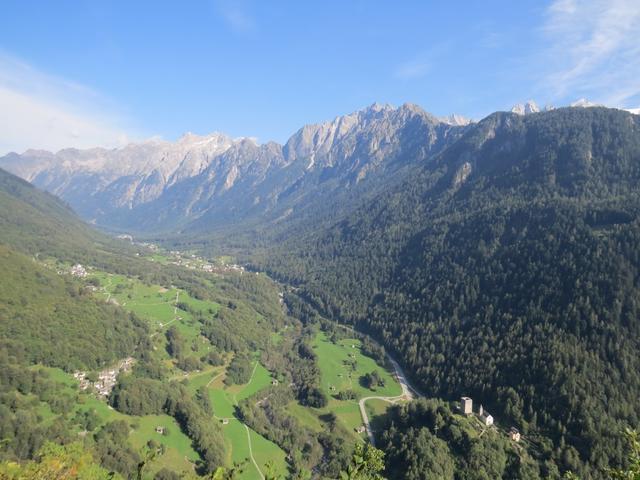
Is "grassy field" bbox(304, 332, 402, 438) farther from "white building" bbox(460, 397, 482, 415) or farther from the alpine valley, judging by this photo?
Result: "white building" bbox(460, 397, 482, 415)

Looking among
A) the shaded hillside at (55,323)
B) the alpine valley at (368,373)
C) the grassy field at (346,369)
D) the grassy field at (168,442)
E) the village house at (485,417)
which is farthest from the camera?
the grassy field at (346,369)

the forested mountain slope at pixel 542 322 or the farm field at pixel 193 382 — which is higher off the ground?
the forested mountain slope at pixel 542 322

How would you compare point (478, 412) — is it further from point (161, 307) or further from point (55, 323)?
point (161, 307)

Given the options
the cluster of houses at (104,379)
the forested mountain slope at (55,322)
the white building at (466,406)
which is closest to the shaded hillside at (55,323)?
the forested mountain slope at (55,322)

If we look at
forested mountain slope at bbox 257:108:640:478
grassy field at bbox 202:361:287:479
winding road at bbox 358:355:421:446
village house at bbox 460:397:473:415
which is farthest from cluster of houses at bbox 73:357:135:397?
village house at bbox 460:397:473:415

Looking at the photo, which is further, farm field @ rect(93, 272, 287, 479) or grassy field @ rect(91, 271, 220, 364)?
grassy field @ rect(91, 271, 220, 364)

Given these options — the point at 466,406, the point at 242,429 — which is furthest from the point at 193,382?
the point at 466,406

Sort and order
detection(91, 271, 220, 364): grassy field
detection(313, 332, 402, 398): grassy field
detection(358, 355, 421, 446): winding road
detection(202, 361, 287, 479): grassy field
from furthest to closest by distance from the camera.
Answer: detection(91, 271, 220, 364): grassy field, detection(313, 332, 402, 398): grassy field, detection(358, 355, 421, 446): winding road, detection(202, 361, 287, 479): grassy field

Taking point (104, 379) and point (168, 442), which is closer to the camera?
point (168, 442)

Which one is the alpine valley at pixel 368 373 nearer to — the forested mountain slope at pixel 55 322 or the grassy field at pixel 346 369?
the forested mountain slope at pixel 55 322
